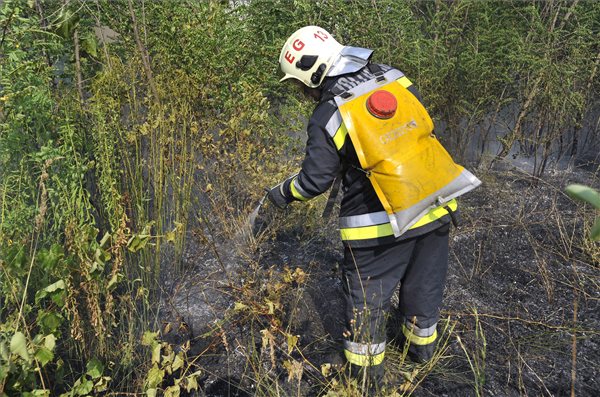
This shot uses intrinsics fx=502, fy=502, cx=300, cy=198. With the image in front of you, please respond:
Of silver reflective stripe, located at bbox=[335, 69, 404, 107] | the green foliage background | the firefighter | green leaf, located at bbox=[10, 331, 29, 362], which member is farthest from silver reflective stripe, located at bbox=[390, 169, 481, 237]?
green leaf, located at bbox=[10, 331, 29, 362]

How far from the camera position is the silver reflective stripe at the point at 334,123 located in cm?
209

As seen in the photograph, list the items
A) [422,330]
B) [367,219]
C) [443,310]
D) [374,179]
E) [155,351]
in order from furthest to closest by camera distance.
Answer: [443,310] → [422,330] → [367,219] → [374,179] → [155,351]

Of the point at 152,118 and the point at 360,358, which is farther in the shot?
the point at 152,118

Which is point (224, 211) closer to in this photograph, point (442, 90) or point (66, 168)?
point (66, 168)

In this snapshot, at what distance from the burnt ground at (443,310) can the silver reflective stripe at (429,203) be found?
44cm

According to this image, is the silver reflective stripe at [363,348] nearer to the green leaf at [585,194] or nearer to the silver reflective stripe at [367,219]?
the silver reflective stripe at [367,219]

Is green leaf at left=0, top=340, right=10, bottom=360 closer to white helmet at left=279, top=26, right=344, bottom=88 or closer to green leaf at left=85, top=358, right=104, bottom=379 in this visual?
green leaf at left=85, top=358, right=104, bottom=379

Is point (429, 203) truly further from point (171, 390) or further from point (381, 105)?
point (171, 390)

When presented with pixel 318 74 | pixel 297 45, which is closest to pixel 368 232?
pixel 318 74

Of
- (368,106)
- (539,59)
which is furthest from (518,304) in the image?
(539,59)

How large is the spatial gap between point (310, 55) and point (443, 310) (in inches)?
64.0

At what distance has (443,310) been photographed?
287 centimetres

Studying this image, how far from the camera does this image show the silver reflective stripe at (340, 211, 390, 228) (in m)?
2.17

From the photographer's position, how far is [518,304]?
2930mm
